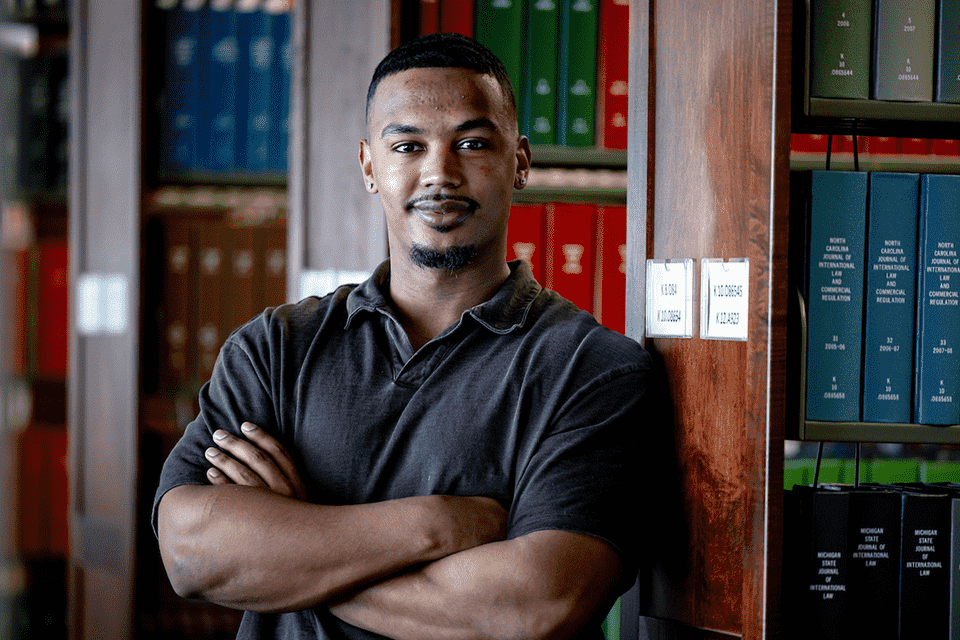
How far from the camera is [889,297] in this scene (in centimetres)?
105

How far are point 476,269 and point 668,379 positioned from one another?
339 millimetres

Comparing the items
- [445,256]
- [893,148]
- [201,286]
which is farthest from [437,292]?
[893,148]

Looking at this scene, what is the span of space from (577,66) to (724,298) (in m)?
0.96

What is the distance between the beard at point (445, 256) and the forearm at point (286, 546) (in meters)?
0.37

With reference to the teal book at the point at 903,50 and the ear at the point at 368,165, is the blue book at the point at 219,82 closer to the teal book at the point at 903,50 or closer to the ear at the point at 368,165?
the ear at the point at 368,165

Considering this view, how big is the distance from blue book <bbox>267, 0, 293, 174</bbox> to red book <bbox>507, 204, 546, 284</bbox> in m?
0.69

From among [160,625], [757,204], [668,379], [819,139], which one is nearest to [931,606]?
[668,379]

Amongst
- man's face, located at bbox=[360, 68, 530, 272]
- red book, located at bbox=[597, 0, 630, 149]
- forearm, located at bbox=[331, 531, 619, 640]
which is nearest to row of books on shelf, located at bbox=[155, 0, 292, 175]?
red book, located at bbox=[597, 0, 630, 149]

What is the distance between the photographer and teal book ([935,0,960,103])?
3.51ft

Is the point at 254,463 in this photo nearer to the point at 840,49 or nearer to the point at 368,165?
the point at 368,165

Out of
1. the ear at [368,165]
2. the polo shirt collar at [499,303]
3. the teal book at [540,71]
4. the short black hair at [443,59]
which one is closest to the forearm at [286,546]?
the polo shirt collar at [499,303]

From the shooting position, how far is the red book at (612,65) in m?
1.83

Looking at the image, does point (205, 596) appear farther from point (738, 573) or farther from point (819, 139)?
point (819, 139)

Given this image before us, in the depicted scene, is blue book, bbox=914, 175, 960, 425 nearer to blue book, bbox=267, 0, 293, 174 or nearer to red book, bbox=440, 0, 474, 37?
red book, bbox=440, 0, 474, 37
